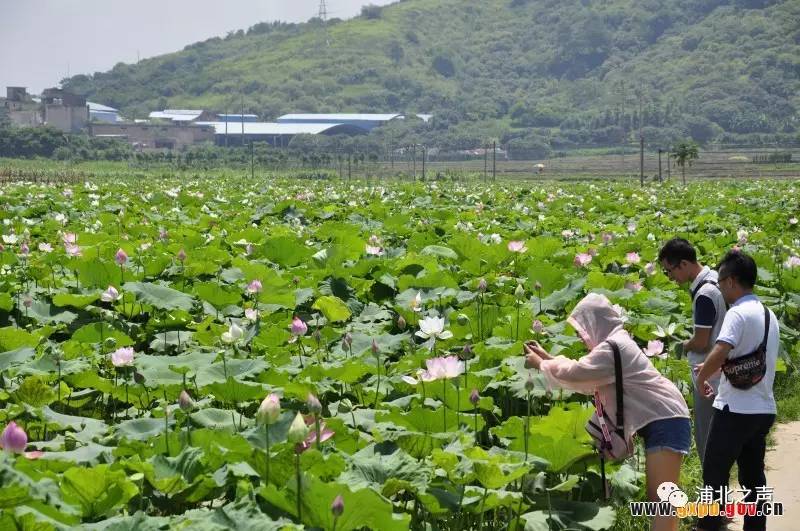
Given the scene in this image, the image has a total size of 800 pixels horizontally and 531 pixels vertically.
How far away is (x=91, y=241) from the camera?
7.77 m

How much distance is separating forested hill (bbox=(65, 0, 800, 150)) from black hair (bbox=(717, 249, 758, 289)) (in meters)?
94.5

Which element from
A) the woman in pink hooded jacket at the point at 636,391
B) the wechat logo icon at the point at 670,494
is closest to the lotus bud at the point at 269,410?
the woman in pink hooded jacket at the point at 636,391

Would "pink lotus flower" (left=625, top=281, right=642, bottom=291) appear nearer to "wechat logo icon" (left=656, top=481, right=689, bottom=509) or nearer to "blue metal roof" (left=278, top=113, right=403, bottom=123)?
"wechat logo icon" (left=656, top=481, right=689, bottom=509)

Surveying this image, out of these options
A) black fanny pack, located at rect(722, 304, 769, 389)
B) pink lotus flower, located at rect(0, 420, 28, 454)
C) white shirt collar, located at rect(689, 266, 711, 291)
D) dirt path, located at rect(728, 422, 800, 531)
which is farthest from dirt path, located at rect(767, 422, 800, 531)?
pink lotus flower, located at rect(0, 420, 28, 454)

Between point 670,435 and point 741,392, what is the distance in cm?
35

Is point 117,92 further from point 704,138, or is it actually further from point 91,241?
point 91,241

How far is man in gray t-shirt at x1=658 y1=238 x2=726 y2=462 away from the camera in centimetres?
405

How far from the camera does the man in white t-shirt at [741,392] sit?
11.7 feet

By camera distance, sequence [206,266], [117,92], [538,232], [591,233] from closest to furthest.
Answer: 1. [206,266]
2. [591,233]
3. [538,232]
4. [117,92]

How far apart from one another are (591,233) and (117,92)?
547ft

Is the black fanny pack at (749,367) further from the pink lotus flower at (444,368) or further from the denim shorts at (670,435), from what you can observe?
the pink lotus flower at (444,368)

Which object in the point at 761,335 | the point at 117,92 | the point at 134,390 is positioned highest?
the point at 117,92

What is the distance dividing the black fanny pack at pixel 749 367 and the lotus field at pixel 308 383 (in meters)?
0.54

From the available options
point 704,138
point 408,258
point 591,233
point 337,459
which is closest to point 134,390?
point 337,459
